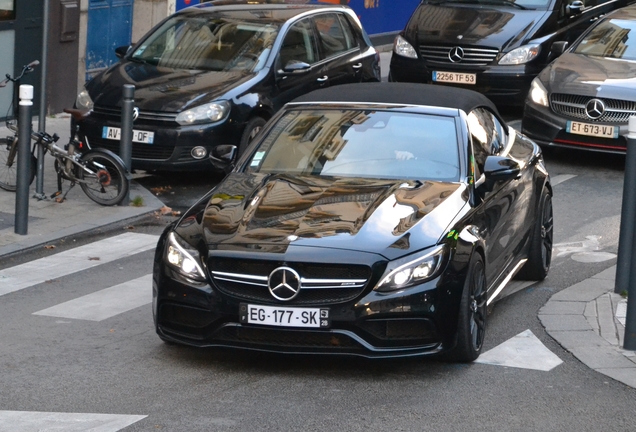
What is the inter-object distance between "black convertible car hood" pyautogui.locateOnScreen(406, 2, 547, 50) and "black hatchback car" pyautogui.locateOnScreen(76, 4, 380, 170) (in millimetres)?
2301

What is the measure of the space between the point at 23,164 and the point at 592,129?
6436 mm

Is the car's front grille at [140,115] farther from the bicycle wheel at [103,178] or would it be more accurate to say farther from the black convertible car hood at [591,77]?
the black convertible car hood at [591,77]

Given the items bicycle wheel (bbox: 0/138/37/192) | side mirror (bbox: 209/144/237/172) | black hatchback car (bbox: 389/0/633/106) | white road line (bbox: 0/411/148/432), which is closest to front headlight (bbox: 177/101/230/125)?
bicycle wheel (bbox: 0/138/37/192)

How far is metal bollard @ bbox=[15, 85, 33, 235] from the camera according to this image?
34.9ft

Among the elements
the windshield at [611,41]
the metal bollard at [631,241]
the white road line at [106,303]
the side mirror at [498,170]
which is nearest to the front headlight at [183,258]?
the white road line at [106,303]

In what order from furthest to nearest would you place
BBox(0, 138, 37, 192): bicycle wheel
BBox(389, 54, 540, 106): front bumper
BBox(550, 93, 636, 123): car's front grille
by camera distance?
BBox(389, 54, 540, 106): front bumper < BBox(550, 93, 636, 123): car's front grille < BBox(0, 138, 37, 192): bicycle wheel

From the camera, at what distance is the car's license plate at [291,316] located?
6660 millimetres

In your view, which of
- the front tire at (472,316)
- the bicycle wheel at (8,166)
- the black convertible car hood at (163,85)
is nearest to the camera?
the front tire at (472,316)

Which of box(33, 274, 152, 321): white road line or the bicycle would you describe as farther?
the bicycle

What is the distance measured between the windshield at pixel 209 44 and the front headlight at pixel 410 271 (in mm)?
7059

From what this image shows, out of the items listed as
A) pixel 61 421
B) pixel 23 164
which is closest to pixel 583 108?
pixel 23 164

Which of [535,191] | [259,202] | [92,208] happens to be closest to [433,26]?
[92,208]

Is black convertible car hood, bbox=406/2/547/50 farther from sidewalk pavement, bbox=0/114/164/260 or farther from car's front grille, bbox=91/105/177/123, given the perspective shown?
sidewalk pavement, bbox=0/114/164/260

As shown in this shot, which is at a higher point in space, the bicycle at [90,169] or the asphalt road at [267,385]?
the asphalt road at [267,385]
